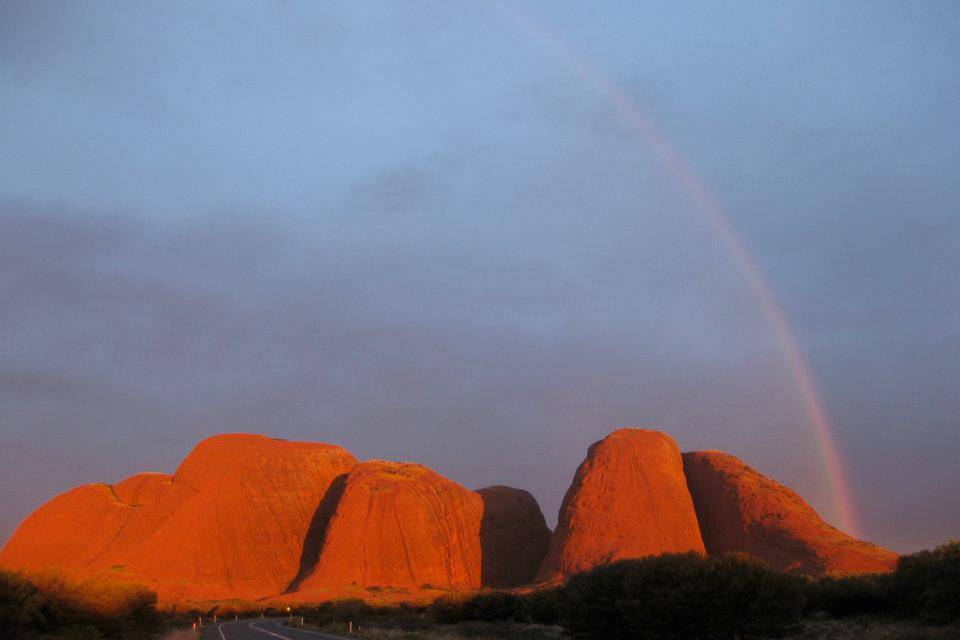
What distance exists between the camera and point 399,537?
6844 centimetres

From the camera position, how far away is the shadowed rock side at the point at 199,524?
66.8 metres

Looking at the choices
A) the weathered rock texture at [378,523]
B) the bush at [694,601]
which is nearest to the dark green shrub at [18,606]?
the bush at [694,601]

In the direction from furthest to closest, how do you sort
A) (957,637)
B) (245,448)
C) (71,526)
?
(245,448) → (71,526) → (957,637)

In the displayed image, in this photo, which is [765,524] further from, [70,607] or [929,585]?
[70,607]

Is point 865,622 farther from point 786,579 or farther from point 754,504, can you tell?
point 754,504

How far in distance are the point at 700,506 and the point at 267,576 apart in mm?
36788

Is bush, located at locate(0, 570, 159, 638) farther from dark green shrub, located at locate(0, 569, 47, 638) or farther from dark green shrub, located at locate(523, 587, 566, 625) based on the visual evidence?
dark green shrub, located at locate(523, 587, 566, 625)

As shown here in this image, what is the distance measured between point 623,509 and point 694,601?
1539 inches

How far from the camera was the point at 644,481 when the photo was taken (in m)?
63.4

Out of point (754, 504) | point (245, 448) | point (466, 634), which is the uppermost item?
point (245, 448)

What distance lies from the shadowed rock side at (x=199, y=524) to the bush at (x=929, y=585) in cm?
5144

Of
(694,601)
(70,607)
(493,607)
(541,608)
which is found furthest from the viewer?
(493,607)

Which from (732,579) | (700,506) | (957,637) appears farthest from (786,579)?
(700,506)

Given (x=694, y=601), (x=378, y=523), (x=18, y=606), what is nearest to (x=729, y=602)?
(x=694, y=601)
